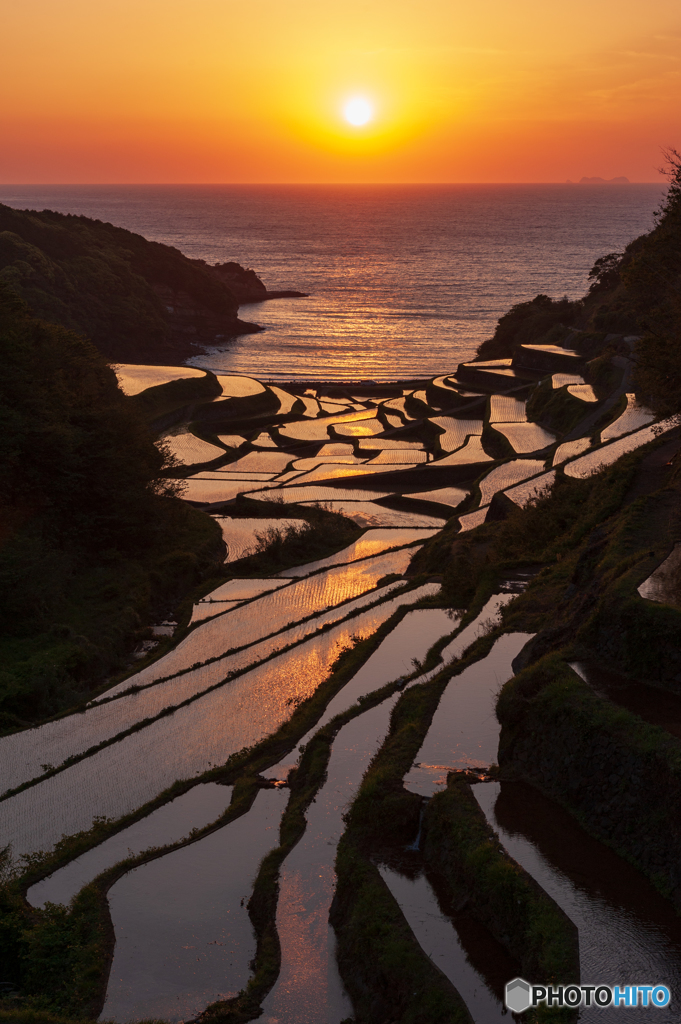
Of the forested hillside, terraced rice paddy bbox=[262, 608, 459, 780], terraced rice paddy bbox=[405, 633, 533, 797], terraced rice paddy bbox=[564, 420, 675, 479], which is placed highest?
the forested hillside

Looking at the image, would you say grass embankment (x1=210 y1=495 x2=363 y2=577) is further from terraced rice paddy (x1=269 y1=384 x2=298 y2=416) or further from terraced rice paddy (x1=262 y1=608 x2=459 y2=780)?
terraced rice paddy (x1=269 y1=384 x2=298 y2=416)

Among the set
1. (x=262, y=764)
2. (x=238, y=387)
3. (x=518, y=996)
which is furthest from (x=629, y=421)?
(x=238, y=387)

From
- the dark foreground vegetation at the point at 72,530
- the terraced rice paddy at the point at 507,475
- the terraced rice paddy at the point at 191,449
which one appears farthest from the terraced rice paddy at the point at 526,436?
the dark foreground vegetation at the point at 72,530

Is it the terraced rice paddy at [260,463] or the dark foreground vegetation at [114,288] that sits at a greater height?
the dark foreground vegetation at [114,288]

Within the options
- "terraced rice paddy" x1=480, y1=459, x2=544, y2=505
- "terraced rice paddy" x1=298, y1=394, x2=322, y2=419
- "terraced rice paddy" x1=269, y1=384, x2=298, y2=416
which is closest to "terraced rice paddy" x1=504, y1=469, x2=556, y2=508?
"terraced rice paddy" x1=480, y1=459, x2=544, y2=505

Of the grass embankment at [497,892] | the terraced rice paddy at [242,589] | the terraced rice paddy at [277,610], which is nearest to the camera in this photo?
the grass embankment at [497,892]

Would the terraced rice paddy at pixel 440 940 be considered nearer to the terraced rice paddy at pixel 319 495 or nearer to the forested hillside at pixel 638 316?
the forested hillside at pixel 638 316
